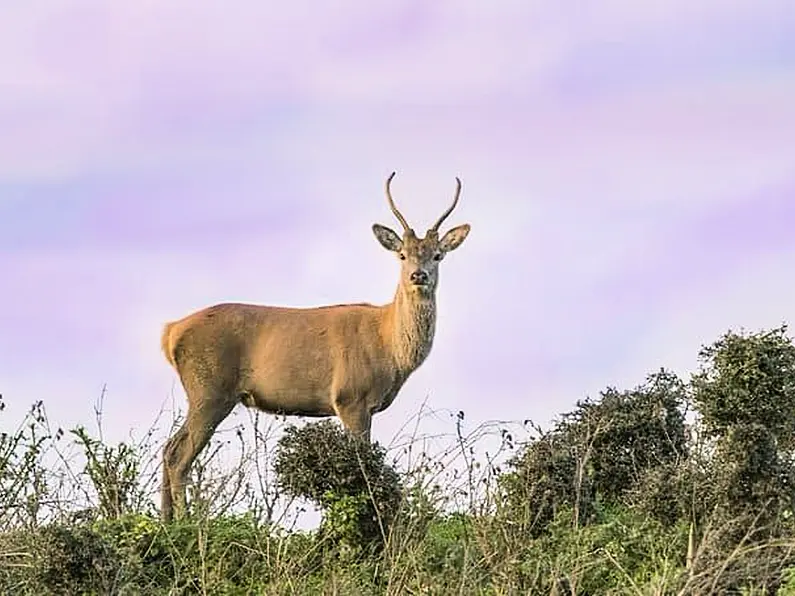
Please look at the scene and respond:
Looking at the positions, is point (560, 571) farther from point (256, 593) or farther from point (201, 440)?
point (201, 440)

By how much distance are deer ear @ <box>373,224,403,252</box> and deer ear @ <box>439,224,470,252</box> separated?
0.42 m

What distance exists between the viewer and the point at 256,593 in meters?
11.3

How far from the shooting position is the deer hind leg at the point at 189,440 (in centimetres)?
1444

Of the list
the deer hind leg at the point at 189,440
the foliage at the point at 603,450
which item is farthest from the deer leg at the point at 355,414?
the foliage at the point at 603,450

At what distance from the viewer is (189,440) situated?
48.6 ft

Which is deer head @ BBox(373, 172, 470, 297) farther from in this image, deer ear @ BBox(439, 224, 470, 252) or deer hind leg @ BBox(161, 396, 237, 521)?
deer hind leg @ BBox(161, 396, 237, 521)

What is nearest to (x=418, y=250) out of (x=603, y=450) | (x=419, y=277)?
(x=419, y=277)

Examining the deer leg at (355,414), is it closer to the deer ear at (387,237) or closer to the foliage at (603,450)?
the deer ear at (387,237)

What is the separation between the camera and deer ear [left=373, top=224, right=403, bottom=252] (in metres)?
16.0

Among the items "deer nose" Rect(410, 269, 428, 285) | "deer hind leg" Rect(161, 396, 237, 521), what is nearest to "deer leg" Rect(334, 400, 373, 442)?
"deer hind leg" Rect(161, 396, 237, 521)

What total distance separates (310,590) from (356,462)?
3.96ft

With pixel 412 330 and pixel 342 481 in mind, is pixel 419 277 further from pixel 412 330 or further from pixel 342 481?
pixel 342 481

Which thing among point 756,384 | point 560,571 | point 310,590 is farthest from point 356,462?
point 756,384

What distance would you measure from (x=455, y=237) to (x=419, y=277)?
2.93 ft
